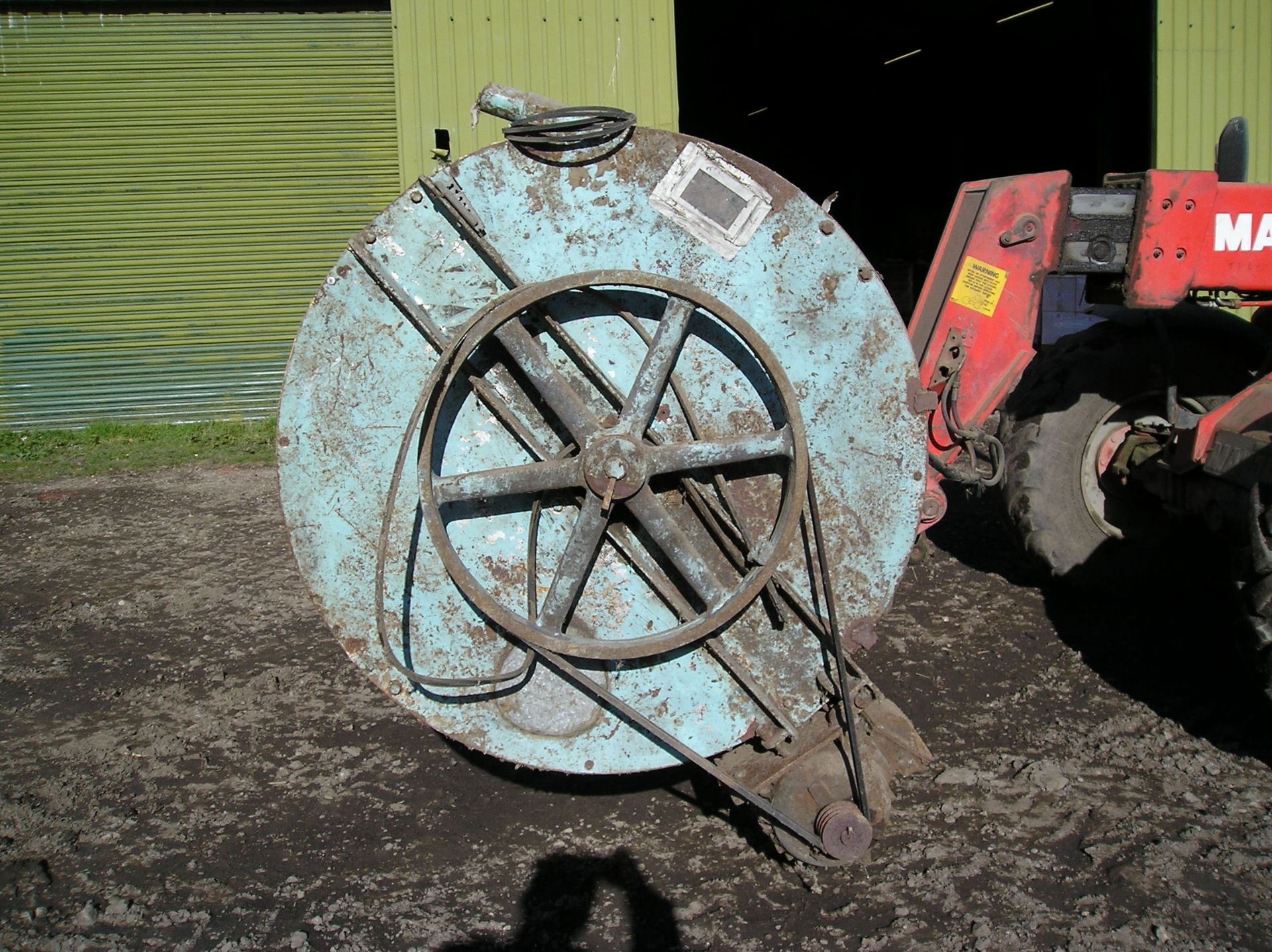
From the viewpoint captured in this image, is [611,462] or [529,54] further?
[529,54]

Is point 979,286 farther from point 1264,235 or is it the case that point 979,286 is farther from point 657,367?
point 657,367

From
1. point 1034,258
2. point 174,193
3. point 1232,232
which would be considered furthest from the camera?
point 174,193

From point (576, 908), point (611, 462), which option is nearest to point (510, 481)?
point (611, 462)

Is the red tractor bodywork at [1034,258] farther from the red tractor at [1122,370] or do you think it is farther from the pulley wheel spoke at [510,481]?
the pulley wheel spoke at [510,481]

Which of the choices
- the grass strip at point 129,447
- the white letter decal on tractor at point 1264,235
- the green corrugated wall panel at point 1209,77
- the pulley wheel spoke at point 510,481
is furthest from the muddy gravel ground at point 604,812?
the green corrugated wall panel at point 1209,77

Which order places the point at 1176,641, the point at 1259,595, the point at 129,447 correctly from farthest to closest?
the point at 129,447
the point at 1176,641
the point at 1259,595

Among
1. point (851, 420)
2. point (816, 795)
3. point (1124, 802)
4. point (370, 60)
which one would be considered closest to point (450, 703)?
point (816, 795)

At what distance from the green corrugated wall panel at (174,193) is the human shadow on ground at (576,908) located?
720cm

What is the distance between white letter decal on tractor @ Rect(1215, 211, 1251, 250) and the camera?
12.1 feet

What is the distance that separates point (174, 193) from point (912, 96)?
12179mm

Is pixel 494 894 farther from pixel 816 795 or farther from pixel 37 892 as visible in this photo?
pixel 37 892

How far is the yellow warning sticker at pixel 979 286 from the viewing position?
3.45 meters

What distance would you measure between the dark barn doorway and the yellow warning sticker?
5.42 metres

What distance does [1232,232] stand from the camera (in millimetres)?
3703
